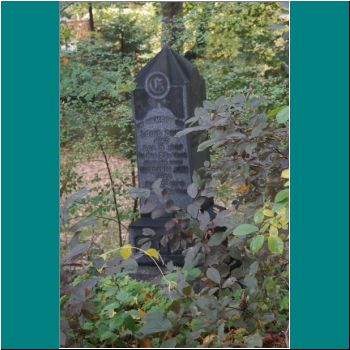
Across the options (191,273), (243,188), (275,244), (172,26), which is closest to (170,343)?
(191,273)

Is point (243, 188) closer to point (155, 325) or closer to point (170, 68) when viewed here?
point (155, 325)

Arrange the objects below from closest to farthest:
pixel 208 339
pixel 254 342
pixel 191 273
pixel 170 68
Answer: pixel 254 342 → pixel 208 339 → pixel 191 273 → pixel 170 68

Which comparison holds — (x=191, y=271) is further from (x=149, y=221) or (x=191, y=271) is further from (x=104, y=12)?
(x=104, y=12)

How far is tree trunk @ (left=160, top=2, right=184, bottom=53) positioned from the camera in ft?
21.6

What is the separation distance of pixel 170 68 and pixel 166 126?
482 millimetres

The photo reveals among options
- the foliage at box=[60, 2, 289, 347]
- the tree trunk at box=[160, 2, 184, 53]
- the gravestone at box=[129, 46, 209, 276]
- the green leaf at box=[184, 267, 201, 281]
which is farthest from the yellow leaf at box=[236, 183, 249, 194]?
the tree trunk at box=[160, 2, 184, 53]

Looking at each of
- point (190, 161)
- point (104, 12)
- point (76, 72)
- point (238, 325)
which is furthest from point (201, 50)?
point (238, 325)

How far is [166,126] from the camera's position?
430 centimetres

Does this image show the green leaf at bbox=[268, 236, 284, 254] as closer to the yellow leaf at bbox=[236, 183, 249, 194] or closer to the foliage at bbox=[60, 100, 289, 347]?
the foliage at bbox=[60, 100, 289, 347]

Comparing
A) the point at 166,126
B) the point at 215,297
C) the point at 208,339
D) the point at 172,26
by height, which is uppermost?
the point at 172,26

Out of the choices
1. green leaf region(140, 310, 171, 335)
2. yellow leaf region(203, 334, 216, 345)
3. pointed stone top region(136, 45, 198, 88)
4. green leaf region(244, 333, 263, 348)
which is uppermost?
pointed stone top region(136, 45, 198, 88)

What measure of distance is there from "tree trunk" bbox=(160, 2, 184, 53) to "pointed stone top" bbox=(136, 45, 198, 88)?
234 cm

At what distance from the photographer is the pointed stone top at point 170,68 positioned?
13.7 feet

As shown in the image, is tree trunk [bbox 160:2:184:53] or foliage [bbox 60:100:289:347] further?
tree trunk [bbox 160:2:184:53]
